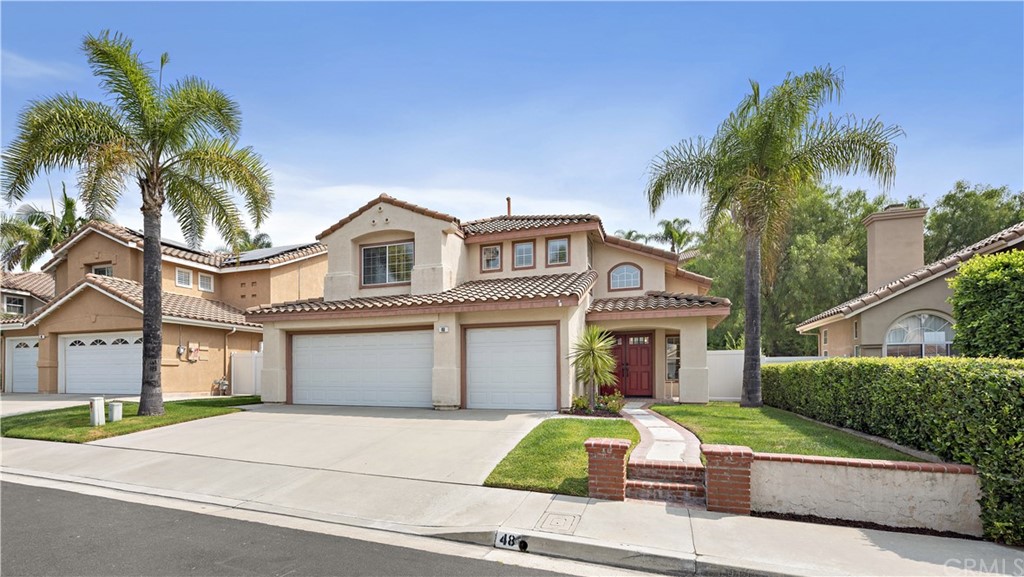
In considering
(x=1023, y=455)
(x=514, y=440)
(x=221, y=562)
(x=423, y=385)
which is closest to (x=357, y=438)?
(x=514, y=440)

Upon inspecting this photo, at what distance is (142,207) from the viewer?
13.4m

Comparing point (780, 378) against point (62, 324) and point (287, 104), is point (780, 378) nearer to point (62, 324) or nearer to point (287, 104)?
point (287, 104)

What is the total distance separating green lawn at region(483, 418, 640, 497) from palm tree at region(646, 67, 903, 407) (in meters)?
6.81

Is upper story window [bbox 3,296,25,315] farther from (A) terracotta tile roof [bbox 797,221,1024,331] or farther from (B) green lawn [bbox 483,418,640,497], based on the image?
(A) terracotta tile roof [bbox 797,221,1024,331]

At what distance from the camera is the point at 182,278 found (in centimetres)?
2212

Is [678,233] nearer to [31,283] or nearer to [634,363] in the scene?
[634,363]

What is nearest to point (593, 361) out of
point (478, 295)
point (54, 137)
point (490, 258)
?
point (478, 295)

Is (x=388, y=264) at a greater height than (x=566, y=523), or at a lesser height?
greater

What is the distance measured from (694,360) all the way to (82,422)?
52.8 feet

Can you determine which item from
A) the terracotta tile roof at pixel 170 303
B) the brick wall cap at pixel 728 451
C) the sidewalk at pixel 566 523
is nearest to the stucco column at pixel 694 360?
the brick wall cap at pixel 728 451

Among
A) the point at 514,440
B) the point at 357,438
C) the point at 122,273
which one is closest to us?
the point at 514,440

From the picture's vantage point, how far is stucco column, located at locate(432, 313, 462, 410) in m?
14.0

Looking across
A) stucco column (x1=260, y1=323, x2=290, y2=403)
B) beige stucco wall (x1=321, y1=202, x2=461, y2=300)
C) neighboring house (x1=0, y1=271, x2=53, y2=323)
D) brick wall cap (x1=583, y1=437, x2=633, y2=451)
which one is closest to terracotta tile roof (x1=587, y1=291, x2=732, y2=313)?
beige stucco wall (x1=321, y1=202, x2=461, y2=300)

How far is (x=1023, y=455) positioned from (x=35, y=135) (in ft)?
61.3
